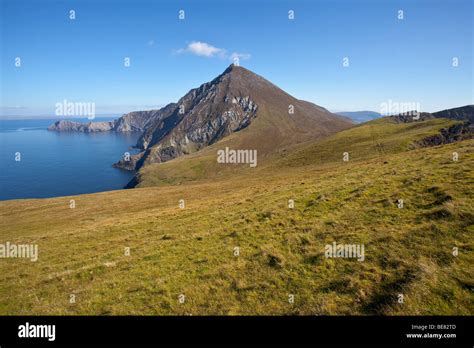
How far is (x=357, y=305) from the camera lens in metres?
9.47

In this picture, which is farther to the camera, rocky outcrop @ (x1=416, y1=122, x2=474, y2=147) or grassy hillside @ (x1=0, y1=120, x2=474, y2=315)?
rocky outcrop @ (x1=416, y1=122, x2=474, y2=147)

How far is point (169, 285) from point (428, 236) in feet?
46.6

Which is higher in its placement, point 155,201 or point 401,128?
point 401,128

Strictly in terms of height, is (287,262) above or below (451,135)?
below

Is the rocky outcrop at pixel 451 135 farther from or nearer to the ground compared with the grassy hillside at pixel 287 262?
farther from the ground

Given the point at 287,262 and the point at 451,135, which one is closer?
the point at 287,262

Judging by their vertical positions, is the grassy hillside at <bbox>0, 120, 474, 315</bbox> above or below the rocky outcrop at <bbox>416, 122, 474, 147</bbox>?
below

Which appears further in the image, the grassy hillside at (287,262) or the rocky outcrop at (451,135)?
the rocky outcrop at (451,135)

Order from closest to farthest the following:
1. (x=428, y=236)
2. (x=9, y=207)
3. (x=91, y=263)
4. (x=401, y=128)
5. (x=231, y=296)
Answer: (x=231, y=296) < (x=428, y=236) < (x=91, y=263) < (x=9, y=207) < (x=401, y=128)
